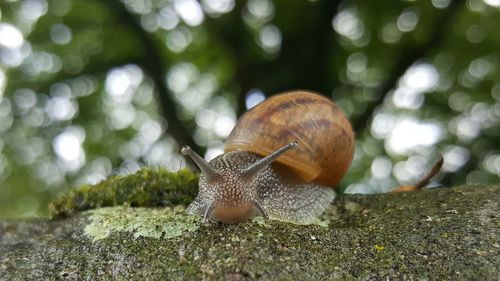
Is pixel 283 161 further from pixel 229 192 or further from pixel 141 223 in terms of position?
pixel 141 223

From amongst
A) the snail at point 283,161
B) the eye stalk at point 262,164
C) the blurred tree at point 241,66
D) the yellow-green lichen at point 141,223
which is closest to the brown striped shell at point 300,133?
the snail at point 283,161

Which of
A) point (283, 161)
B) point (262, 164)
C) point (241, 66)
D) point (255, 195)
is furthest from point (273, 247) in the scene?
point (241, 66)

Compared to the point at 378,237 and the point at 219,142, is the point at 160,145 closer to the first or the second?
the point at 219,142

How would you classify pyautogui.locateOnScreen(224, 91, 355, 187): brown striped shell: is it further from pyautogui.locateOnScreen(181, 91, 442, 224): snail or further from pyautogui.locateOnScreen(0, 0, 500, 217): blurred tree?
pyautogui.locateOnScreen(0, 0, 500, 217): blurred tree

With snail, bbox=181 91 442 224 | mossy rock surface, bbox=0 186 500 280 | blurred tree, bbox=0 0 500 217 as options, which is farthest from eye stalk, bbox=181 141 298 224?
blurred tree, bbox=0 0 500 217

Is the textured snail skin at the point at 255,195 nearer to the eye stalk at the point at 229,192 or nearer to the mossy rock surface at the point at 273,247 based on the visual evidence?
the eye stalk at the point at 229,192

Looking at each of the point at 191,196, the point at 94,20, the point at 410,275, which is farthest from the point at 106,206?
the point at 94,20
